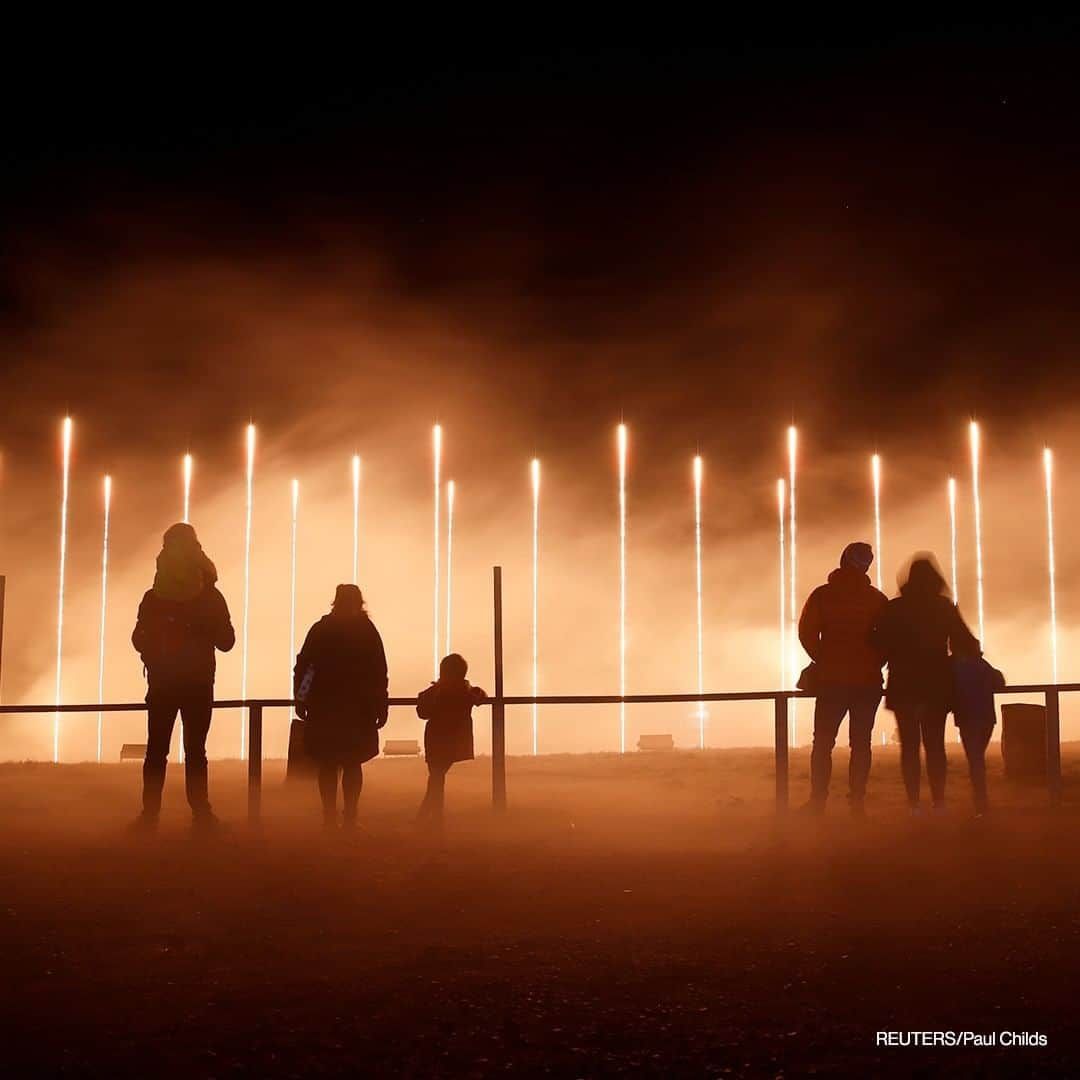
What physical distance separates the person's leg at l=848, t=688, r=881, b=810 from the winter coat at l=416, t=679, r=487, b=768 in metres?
2.76

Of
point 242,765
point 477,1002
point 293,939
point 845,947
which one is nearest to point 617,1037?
point 477,1002

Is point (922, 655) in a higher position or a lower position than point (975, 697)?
higher

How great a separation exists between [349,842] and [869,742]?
363cm

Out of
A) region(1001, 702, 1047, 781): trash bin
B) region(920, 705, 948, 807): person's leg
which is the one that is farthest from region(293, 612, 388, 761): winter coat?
region(1001, 702, 1047, 781): trash bin

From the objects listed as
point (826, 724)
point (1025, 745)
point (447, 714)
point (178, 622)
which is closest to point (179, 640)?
point (178, 622)

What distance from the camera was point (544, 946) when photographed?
4707 millimetres

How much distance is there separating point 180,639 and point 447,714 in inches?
86.9

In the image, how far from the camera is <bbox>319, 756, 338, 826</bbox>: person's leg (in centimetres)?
859

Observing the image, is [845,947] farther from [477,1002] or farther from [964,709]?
[964,709]

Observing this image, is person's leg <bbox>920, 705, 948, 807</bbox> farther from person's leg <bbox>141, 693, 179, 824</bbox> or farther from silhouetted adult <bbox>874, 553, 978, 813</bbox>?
person's leg <bbox>141, 693, 179, 824</bbox>

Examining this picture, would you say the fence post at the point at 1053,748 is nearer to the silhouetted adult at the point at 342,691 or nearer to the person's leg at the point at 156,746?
the silhouetted adult at the point at 342,691

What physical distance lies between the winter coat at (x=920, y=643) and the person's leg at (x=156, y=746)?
4.74 meters

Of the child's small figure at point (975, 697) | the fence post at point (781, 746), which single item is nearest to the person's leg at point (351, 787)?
the fence post at point (781, 746)

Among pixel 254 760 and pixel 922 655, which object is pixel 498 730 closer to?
pixel 254 760
